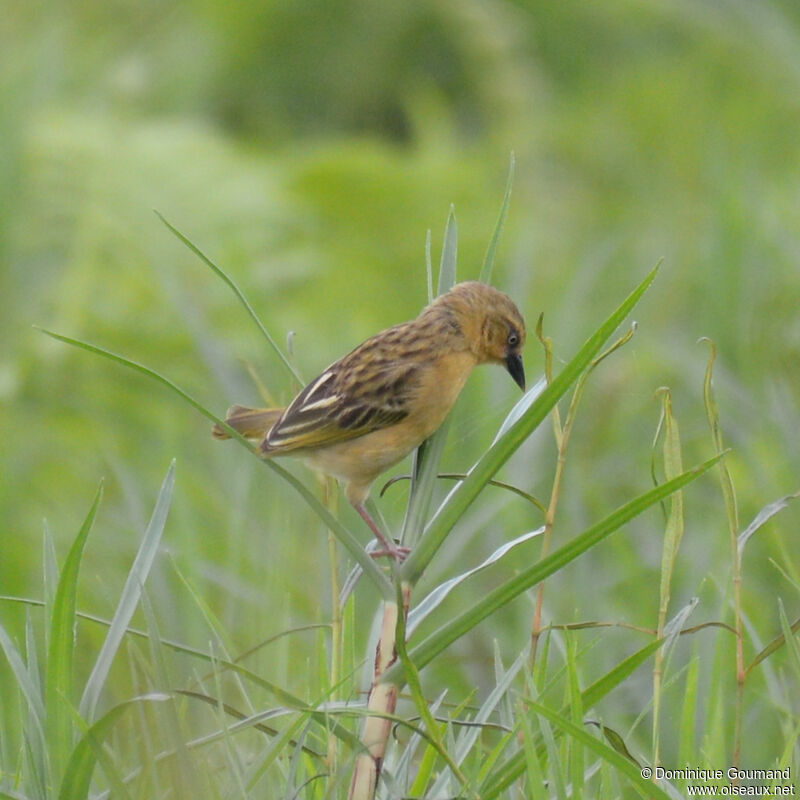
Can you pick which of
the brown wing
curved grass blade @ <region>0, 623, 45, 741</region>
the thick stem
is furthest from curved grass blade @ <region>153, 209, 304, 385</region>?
the brown wing

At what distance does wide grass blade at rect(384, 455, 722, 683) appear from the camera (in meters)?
1.41

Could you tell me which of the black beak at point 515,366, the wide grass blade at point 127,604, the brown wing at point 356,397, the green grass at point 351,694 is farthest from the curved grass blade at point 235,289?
the black beak at point 515,366

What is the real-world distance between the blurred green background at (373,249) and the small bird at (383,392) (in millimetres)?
115

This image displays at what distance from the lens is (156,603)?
266 cm

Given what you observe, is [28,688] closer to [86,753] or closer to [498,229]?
[86,753]

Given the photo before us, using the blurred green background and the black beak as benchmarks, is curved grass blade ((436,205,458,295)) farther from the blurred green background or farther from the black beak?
the black beak

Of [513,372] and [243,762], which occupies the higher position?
[513,372]


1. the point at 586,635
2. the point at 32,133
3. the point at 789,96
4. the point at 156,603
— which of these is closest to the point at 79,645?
the point at 156,603

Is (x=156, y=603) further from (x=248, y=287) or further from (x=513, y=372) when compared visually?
(x=248, y=287)

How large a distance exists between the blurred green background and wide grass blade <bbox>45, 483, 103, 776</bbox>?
26 centimetres

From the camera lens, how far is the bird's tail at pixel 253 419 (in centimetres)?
265

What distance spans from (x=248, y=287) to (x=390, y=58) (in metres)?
4.13

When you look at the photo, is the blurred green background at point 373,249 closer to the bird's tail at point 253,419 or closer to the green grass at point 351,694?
the bird's tail at point 253,419

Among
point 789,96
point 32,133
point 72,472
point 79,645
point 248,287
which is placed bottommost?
point 79,645
